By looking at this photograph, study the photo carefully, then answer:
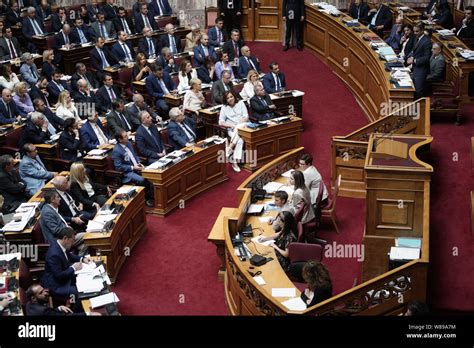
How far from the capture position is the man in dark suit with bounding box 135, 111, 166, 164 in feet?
37.8

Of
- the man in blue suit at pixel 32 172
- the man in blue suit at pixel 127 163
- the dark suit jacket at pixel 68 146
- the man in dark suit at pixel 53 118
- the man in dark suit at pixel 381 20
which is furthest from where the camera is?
the man in dark suit at pixel 381 20

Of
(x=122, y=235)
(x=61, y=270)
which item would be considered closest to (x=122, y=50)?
(x=122, y=235)

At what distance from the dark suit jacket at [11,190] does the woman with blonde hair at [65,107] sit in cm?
215

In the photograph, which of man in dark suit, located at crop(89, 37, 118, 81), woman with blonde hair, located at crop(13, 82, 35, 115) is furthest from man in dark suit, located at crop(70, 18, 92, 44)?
woman with blonde hair, located at crop(13, 82, 35, 115)

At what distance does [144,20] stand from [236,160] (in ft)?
17.5

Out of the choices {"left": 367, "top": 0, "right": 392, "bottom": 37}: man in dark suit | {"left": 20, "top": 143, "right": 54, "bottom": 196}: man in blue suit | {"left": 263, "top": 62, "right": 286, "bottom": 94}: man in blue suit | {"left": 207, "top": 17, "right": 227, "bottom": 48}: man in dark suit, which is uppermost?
{"left": 367, "top": 0, "right": 392, "bottom": 37}: man in dark suit

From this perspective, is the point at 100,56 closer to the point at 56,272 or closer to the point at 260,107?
the point at 260,107

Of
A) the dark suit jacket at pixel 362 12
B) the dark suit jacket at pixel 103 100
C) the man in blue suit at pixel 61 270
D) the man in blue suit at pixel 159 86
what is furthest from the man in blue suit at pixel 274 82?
the man in blue suit at pixel 61 270

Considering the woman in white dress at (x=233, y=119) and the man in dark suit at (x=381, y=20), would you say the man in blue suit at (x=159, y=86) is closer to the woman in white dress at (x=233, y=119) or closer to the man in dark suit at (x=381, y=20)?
the woman in white dress at (x=233, y=119)

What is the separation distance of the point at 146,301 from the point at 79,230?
1.46 m

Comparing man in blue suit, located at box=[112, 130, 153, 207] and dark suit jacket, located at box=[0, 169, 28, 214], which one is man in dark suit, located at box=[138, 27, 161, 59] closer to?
man in blue suit, located at box=[112, 130, 153, 207]

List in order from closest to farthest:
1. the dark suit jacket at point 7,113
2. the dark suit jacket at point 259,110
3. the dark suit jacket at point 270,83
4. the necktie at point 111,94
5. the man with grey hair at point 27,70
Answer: the dark suit jacket at point 7,113 < the dark suit jacket at point 259,110 < the necktie at point 111,94 < the man with grey hair at point 27,70 < the dark suit jacket at point 270,83

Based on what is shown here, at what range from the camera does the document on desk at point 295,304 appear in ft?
24.2

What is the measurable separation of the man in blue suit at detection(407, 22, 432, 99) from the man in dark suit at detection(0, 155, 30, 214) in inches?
231
